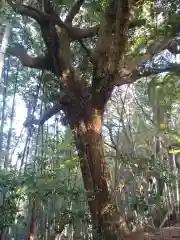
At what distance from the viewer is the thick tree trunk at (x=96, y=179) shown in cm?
335

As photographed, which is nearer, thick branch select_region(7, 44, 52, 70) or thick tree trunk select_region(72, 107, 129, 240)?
thick tree trunk select_region(72, 107, 129, 240)

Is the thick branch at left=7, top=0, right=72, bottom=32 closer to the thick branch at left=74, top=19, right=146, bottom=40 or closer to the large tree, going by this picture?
the large tree

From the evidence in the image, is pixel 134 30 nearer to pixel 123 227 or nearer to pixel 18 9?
pixel 18 9

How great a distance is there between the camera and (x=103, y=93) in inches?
156

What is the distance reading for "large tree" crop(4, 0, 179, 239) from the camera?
3455mm

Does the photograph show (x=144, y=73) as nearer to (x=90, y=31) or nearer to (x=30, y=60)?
(x=90, y=31)

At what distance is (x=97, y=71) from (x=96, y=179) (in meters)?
1.36

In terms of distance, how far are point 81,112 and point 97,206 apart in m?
1.16

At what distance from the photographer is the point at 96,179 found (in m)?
3.53

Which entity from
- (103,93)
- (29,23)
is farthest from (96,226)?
(29,23)

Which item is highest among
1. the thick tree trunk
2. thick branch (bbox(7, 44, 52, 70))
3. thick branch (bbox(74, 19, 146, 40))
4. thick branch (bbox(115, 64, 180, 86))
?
thick branch (bbox(74, 19, 146, 40))

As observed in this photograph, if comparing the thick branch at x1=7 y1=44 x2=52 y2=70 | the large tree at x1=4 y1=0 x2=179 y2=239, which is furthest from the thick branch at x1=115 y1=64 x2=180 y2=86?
the thick branch at x1=7 y1=44 x2=52 y2=70

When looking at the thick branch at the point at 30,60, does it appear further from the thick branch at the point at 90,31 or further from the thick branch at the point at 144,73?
the thick branch at the point at 144,73


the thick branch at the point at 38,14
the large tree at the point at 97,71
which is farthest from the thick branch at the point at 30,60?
the thick branch at the point at 38,14
